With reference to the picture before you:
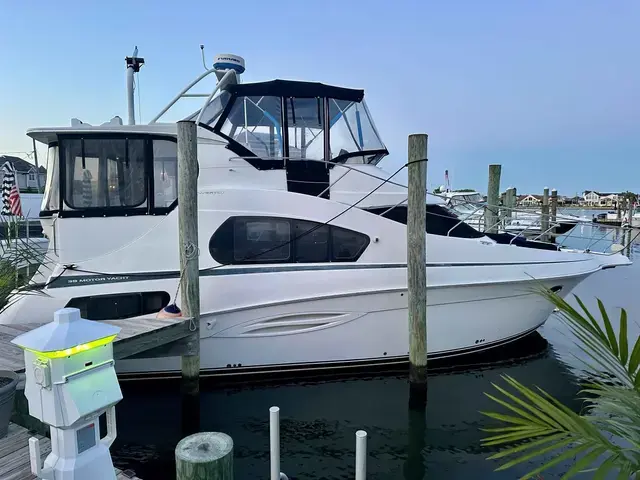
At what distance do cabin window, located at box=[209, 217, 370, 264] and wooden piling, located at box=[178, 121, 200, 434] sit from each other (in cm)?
61

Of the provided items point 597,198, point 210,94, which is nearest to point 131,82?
point 210,94

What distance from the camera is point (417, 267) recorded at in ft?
16.7

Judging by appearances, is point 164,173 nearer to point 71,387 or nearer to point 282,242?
point 282,242

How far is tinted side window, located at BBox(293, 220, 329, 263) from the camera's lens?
5.62 m

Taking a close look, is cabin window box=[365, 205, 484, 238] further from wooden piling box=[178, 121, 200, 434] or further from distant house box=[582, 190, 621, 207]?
distant house box=[582, 190, 621, 207]

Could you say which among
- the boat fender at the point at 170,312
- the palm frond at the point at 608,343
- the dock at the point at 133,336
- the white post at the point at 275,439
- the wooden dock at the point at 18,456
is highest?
the palm frond at the point at 608,343

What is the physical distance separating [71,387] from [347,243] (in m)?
4.07

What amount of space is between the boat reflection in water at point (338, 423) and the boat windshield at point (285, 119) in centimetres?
311

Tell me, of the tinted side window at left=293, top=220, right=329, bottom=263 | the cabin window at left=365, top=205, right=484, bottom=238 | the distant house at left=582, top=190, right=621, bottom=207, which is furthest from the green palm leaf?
the distant house at left=582, top=190, right=621, bottom=207

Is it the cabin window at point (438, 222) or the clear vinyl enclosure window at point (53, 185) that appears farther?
the cabin window at point (438, 222)

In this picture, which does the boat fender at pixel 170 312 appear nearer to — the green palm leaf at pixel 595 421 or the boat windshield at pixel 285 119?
the boat windshield at pixel 285 119

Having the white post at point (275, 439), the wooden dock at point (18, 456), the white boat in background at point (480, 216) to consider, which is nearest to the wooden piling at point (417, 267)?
the white boat in background at point (480, 216)

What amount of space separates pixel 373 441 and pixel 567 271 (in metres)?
3.75

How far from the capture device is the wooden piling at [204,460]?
8.16 feet
